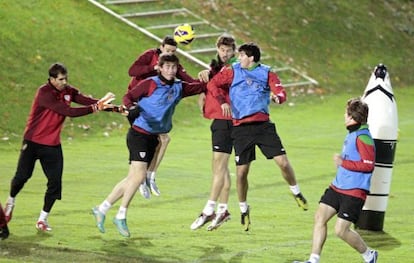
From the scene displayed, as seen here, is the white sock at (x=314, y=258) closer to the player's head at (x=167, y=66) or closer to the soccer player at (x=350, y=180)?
the soccer player at (x=350, y=180)

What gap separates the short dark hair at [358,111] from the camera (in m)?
12.0

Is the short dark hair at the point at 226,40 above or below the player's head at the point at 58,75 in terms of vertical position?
above

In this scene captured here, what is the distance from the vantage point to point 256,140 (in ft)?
45.6

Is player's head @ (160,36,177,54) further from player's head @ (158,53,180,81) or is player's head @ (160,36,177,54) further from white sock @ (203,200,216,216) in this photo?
white sock @ (203,200,216,216)

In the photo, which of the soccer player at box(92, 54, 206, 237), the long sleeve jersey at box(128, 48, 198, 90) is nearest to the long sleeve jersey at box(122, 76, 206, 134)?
the soccer player at box(92, 54, 206, 237)

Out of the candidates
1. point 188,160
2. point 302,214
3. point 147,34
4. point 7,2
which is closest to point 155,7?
point 147,34

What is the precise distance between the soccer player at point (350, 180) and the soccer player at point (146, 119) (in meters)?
Result: 2.55

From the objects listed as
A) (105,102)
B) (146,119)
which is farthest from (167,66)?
(105,102)

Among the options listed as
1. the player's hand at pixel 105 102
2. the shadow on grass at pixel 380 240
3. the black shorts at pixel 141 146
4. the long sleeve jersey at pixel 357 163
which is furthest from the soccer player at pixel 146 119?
the shadow on grass at pixel 380 240

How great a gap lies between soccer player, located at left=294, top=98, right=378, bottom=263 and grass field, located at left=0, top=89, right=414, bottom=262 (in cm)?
98

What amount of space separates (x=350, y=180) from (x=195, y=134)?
42.1 feet

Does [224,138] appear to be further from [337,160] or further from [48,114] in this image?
[337,160]

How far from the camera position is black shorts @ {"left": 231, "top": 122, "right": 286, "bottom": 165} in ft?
45.5

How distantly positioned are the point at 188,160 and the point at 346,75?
42.7 ft
